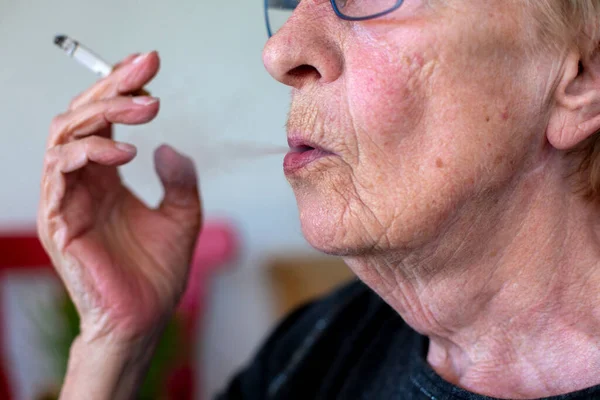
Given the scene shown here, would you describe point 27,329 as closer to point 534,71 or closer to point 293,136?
point 293,136

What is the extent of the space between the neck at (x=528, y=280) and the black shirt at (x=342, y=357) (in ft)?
0.44

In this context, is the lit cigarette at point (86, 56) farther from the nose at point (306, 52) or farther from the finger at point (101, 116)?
the nose at point (306, 52)

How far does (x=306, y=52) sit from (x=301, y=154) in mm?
145

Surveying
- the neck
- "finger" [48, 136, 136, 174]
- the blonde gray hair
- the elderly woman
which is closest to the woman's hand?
"finger" [48, 136, 136, 174]

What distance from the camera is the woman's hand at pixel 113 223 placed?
1137 mm

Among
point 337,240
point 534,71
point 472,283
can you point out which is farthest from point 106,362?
point 534,71

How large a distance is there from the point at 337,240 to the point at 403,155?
0.49 ft

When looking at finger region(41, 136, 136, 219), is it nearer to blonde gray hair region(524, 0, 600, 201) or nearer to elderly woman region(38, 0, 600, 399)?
elderly woman region(38, 0, 600, 399)

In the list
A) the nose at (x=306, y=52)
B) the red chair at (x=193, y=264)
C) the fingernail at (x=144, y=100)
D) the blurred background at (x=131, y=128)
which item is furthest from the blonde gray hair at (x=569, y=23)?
the red chair at (x=193, y=264)

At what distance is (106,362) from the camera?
121 cm

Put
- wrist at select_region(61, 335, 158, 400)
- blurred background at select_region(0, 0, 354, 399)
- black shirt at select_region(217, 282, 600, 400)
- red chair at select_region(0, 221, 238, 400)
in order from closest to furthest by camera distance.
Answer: black shirt at select_region(217, 282, 600, 400) → wrist at select_region(61, 335, 158, 400) → red chair at select_region(0, 221, 238, 400) → blurred background at select_region(0, 0, 354, 399)

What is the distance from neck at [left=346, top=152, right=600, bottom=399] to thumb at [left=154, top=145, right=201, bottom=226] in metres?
0.51

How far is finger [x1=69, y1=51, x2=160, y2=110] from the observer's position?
1142 mm

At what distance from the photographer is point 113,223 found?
1.29m
